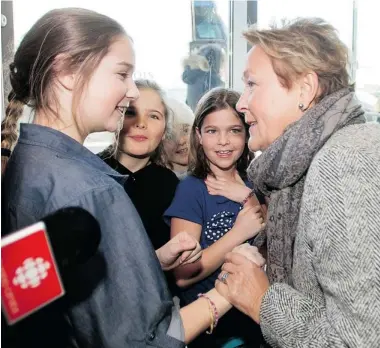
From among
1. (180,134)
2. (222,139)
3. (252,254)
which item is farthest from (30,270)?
(180,134)

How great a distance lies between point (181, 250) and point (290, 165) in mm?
290

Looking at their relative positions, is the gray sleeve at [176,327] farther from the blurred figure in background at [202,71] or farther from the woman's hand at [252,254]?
the blurred figure in background at [202,71]

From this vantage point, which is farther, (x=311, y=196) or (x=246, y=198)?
(x=246, y=198)

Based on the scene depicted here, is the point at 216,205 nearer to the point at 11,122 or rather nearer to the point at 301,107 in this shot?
the point at 301,107

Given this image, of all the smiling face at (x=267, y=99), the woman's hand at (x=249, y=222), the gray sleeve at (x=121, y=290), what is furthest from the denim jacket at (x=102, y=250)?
the woman's hand at (x=249, y=222)

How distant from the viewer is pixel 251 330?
1.31 meters

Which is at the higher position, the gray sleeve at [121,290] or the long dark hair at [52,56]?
the long dark hair at [52,56]

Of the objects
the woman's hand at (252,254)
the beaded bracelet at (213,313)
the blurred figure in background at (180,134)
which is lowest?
the beaded bracelet at (213,313)

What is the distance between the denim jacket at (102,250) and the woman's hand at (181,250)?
0.77ft

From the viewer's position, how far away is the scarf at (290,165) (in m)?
0.90

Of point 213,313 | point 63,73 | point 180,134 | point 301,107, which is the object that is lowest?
point 213,313

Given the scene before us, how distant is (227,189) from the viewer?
4.62 ft

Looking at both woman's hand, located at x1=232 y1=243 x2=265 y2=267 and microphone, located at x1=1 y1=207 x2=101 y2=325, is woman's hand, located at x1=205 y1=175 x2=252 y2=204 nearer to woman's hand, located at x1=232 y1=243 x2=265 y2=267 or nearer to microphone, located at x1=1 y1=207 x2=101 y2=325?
woman's hand, located at x1=232 y1=243 x2=265 y2=267

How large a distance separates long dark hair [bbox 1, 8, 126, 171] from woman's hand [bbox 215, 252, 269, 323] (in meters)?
0.50
